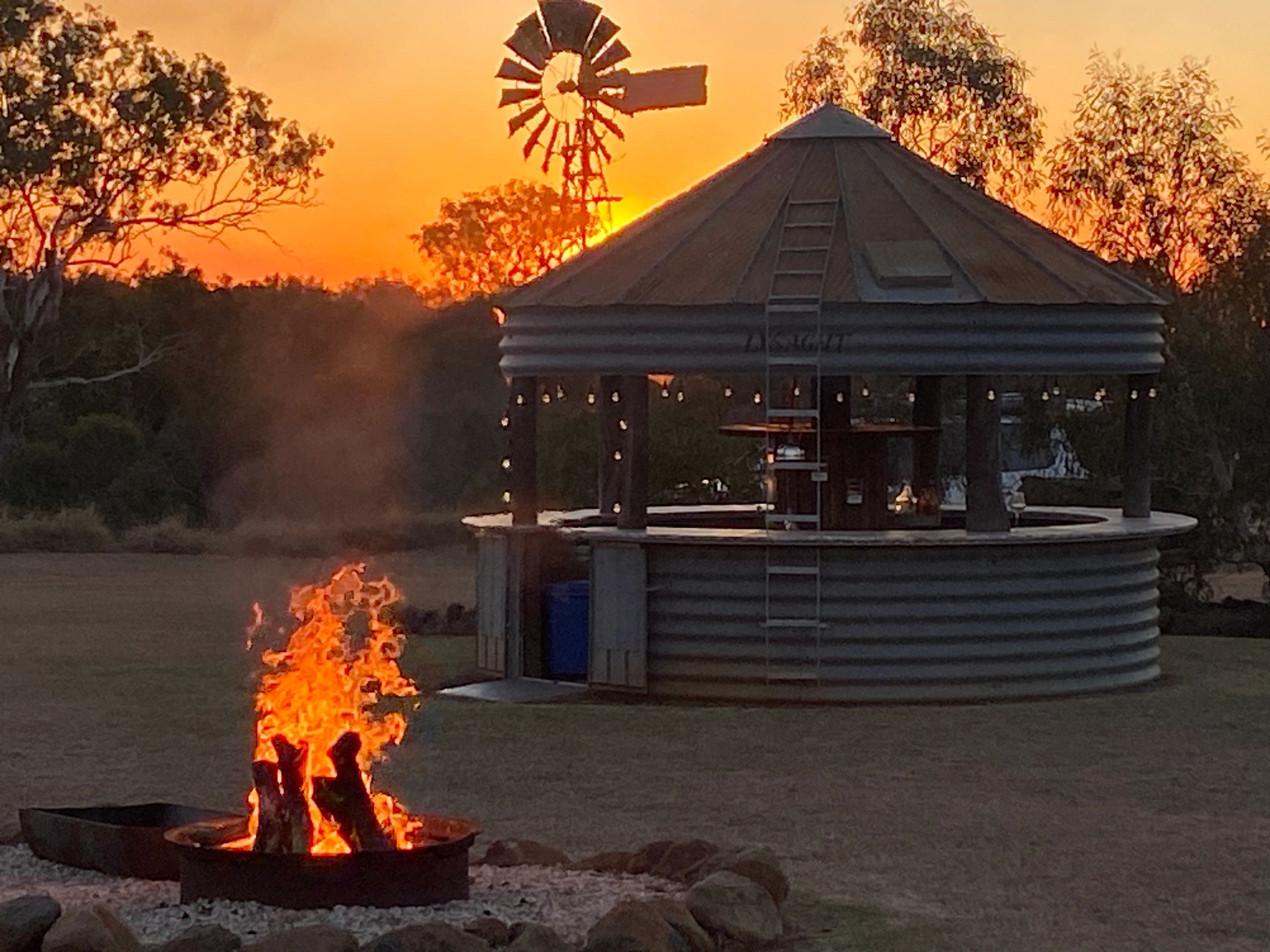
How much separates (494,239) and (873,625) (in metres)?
53.8

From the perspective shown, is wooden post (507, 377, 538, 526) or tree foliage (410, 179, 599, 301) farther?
tree foliage (410, 179, 599, 301)

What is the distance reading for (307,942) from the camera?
7.73 meters

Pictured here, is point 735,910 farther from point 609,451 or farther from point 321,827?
point 609,451

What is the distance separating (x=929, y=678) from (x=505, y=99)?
18.6 m

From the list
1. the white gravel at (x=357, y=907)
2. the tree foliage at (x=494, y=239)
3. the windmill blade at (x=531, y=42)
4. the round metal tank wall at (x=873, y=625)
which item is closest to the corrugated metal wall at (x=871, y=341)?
the round metal tank wall at (x=873, y=625)

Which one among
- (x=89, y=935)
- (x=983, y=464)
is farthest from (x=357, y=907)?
(x=983, y=464)

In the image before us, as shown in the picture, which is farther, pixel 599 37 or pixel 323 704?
pixel 599 37

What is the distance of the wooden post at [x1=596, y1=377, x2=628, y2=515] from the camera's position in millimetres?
21750

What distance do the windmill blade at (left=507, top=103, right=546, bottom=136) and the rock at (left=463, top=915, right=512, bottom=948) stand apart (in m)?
29.0

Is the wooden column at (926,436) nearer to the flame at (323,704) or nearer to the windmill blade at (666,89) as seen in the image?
the windmill blade at (666,89)

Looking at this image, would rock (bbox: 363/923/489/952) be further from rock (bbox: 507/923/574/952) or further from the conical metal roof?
the conical metal roof

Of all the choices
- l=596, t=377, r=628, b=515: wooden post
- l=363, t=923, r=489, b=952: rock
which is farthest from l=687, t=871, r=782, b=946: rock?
l=596, t=377, r=628, b=515: wooden post

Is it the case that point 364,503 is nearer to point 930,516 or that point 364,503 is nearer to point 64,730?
point 930,516

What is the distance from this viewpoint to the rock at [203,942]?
7.87 metres
